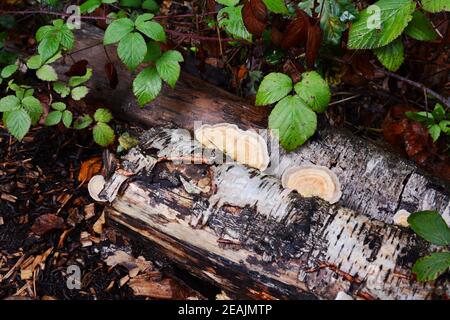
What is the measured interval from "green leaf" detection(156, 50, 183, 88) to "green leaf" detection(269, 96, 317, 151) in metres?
0.59

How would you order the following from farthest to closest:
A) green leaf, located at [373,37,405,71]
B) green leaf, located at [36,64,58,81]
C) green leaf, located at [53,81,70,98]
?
green leaf, located at [53,81,70,98], green leaf, located at [36,64,58,81], green leaf, located at [373,37,405,71]

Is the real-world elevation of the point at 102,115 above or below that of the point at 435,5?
below

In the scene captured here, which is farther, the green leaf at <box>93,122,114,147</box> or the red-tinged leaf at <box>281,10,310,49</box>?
the green leaf at <box>93,122,114,147</box>

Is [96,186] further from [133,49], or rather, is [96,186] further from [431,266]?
[431,266]

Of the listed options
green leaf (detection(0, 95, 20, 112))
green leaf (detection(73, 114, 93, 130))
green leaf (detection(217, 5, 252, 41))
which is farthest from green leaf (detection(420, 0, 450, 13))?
green leaf (detection(0, 95, 20, 112))

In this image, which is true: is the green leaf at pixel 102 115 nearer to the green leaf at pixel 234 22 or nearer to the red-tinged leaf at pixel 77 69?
the red-tinged leaf at pixel 77 69

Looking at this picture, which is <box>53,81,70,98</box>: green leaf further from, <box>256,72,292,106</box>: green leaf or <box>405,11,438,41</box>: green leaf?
<box>405,11,438,41</box>: green leaf

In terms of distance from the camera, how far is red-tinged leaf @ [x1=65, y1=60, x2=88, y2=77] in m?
2.80

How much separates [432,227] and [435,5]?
3.68 ft

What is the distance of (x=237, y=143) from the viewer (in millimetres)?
2602

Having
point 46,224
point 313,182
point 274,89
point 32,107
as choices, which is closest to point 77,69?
point 32,107
